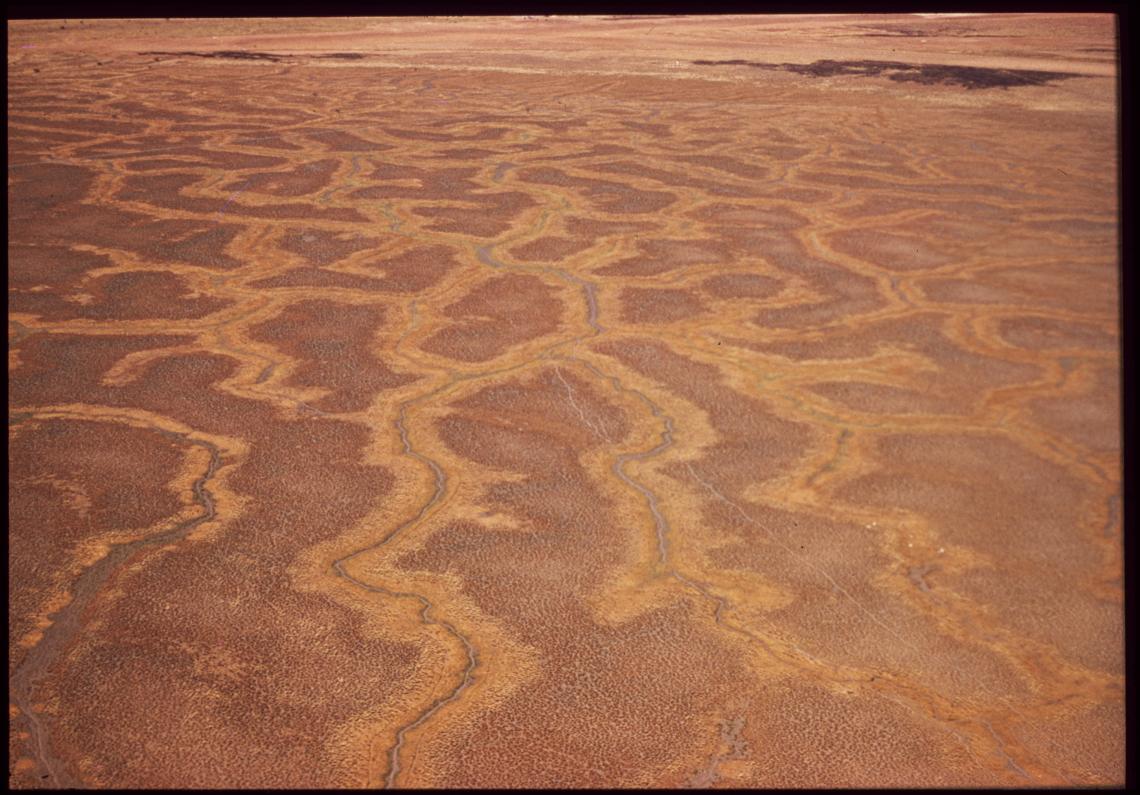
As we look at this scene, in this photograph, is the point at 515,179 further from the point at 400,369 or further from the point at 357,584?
the point at 357,584

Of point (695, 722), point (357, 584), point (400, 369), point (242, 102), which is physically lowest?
point (695, 722)

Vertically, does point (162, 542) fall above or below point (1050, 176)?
below

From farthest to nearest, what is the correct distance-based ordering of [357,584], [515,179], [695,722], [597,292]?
[515,179], [597,292], [357,584], [695,722]

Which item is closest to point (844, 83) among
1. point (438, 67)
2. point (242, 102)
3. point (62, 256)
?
point (438, 67)

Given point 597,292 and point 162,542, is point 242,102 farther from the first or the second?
point 162,542

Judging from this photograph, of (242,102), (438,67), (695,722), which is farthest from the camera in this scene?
(438,67)

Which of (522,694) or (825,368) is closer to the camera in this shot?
(522,694)
